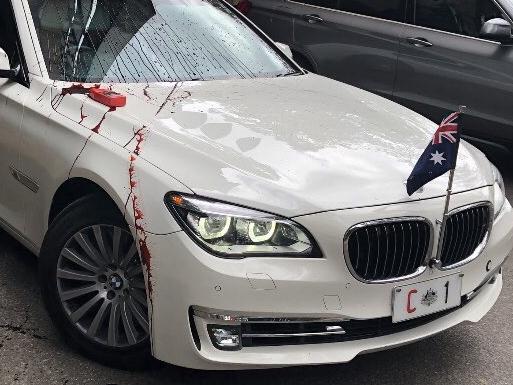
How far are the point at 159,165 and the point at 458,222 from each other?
1.16m

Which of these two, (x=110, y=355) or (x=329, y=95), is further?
(x=329, y=95)

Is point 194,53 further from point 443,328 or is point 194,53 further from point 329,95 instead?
point 443,328

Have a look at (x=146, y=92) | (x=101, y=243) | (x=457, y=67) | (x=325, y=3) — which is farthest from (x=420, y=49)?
(x=101, y=243)

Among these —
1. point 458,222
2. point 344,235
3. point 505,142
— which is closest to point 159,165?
point 344,235

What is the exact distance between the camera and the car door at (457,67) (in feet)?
18.9

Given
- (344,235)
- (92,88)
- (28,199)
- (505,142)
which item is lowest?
(505,142)

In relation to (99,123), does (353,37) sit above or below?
below

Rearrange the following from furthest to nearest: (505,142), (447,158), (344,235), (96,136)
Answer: (505,142)
(96,136)
(447,158)
(344,235)

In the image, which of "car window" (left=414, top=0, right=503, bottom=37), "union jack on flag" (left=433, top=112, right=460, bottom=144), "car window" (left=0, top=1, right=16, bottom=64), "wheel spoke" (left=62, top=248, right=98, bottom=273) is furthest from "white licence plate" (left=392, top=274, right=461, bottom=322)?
"car window" (left=414, top=0, right=503, bottom=37)

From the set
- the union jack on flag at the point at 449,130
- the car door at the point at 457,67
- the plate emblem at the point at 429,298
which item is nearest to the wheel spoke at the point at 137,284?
the plate emblem at the point at 429,298

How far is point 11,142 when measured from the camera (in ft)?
11.3

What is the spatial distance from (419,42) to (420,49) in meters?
0.06

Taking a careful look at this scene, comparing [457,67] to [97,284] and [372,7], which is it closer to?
[372,7]

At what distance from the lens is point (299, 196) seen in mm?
2570
